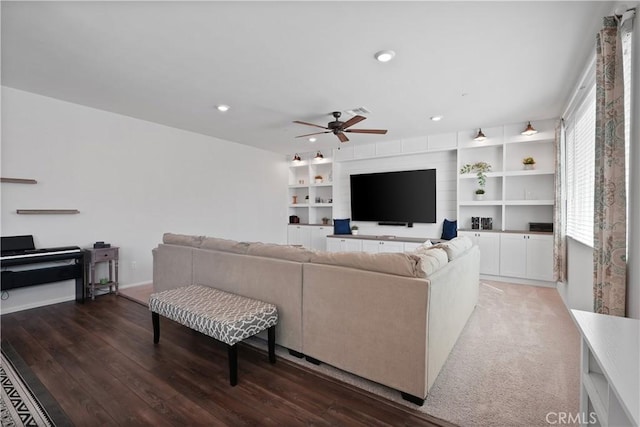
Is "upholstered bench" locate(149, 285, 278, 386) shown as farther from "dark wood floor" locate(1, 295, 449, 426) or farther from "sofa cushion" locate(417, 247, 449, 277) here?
"sofa cushion" locate(417, 247, 449, 277)

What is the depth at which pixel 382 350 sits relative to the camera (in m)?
1.94

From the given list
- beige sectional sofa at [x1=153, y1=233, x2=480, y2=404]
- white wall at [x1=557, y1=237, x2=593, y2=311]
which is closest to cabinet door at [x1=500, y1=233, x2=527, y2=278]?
white wall at [x1=557, y1=237, x2=593, y2=311]

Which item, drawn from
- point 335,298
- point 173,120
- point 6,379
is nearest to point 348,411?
point 335,298

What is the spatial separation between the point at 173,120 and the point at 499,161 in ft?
18.6

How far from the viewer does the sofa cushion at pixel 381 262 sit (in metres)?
1.88

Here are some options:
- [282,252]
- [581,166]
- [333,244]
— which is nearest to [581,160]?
[581,166]

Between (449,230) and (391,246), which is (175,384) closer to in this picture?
(391,246)

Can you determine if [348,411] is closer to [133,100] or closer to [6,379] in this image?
[6,379]

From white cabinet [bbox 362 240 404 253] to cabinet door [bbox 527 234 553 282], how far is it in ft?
6.58

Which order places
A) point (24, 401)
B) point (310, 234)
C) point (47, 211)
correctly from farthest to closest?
point (310, 234), point (47, 211), point (24, 401)

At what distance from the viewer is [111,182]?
14.4 ft

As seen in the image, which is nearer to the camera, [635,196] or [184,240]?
[635,196]

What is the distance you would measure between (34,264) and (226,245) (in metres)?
2.69

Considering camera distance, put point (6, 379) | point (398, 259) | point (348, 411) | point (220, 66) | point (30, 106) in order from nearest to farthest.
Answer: point (348, 411), point (398, 259), point (6, 379), point (220, 66), point (30, 106)
